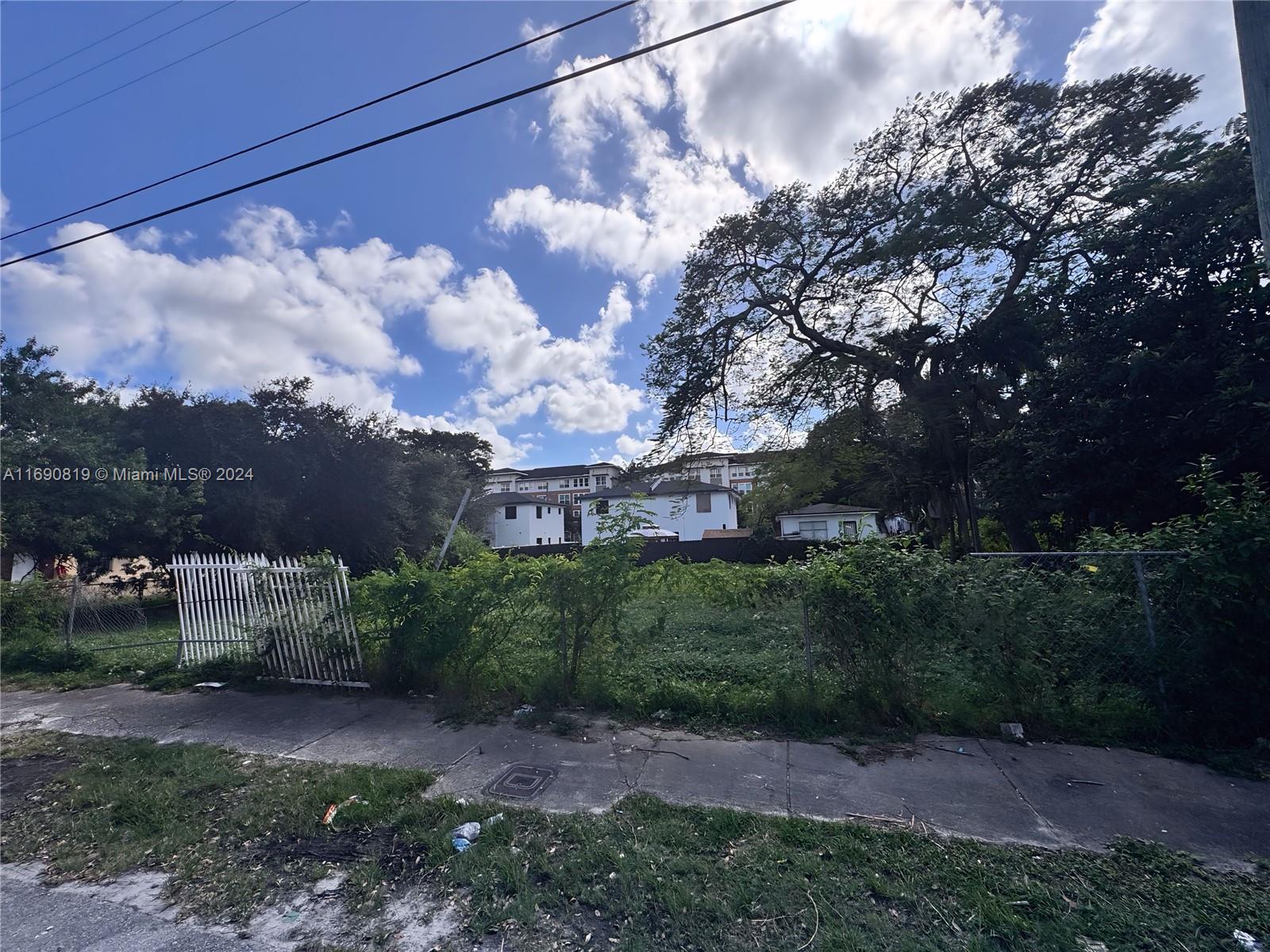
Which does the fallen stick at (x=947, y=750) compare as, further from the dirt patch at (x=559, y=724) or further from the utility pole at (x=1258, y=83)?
the utility pole at (x=1258, y=83)

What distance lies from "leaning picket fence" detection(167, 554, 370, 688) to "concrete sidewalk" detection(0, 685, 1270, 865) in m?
0.90

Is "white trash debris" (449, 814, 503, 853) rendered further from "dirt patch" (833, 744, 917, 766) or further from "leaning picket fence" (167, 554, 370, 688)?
"leaning picket fence" (167, 554, 370, 688)

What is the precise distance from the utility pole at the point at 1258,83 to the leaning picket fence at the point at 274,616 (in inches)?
292

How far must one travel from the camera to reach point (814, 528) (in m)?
33.8

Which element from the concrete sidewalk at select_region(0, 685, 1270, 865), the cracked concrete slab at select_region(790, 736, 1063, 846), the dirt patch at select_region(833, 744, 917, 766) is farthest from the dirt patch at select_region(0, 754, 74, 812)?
the dirt patch at select_region(833, 744, 917, 766)

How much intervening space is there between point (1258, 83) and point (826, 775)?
4482mm

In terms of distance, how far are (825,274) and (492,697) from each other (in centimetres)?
1304

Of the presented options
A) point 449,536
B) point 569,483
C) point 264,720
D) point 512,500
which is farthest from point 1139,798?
point 569,483

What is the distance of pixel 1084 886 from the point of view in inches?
97.2

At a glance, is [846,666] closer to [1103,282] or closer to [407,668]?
[407,668]

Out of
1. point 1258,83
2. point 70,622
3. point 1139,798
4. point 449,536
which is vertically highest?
point 1258,83

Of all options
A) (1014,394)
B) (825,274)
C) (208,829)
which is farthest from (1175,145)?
(208,829)

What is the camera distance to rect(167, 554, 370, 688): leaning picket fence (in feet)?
19.7

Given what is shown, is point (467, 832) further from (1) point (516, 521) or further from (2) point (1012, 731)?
(1) point (516, 521)
